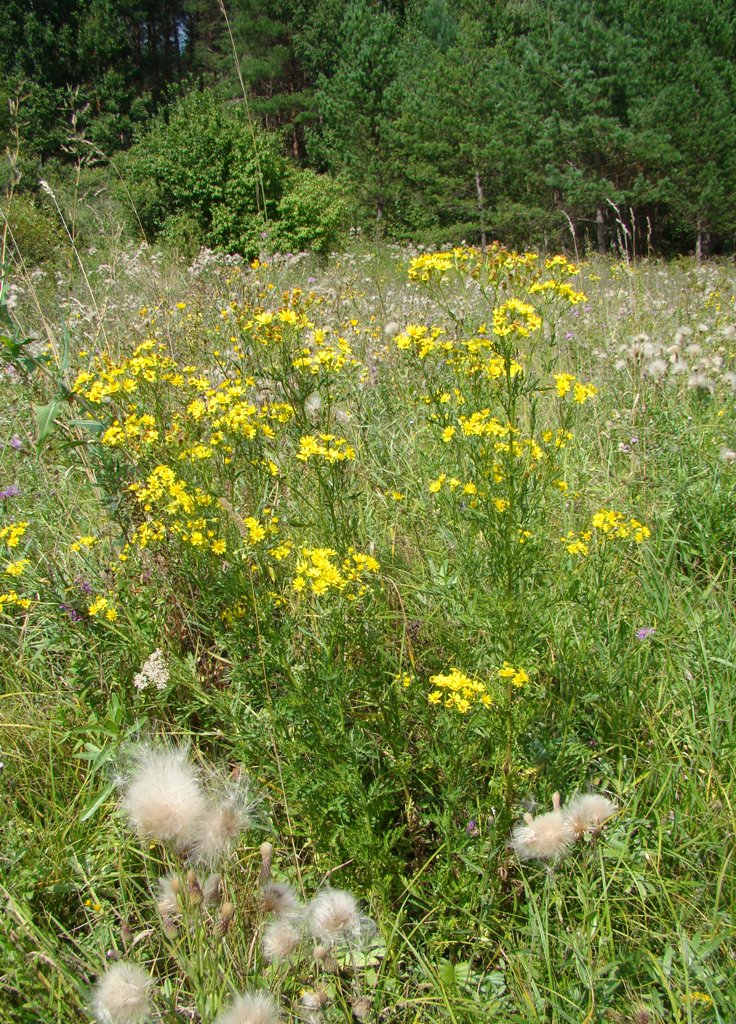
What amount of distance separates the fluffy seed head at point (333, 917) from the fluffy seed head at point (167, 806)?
11.1 inches

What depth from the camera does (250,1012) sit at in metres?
0.99

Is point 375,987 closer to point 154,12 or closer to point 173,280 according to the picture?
point 173,280

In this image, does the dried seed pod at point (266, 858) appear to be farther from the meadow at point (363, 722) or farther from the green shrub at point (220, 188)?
the green shrub at point (220, 188)

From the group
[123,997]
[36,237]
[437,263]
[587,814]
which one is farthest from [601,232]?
[123,997]

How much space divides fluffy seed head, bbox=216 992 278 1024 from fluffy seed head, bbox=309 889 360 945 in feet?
0.52

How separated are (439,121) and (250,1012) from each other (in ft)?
71.2

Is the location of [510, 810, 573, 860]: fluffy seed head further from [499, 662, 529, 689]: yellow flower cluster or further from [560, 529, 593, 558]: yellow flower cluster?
[560, 529, 593, 558]: yellow flower cluster

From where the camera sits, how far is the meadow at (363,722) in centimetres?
123

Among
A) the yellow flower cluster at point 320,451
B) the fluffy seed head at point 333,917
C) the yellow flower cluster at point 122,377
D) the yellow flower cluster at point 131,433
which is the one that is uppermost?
the yellow flower cluster at point 122,377

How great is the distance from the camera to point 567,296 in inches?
76.0

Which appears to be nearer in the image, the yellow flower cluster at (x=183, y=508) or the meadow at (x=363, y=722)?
the meadow at (x=363, y=722)

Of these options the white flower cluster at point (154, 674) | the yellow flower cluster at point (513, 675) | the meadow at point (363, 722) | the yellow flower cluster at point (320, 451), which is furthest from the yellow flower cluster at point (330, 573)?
the white flower cluster at point (154, 674)

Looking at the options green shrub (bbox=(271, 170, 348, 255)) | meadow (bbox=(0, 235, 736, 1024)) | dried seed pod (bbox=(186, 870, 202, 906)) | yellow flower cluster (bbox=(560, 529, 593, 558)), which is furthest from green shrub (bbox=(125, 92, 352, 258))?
dried seed pod (bbox=(186, 870, 202, 906))

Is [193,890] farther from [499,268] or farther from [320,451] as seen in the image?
[499,268]
